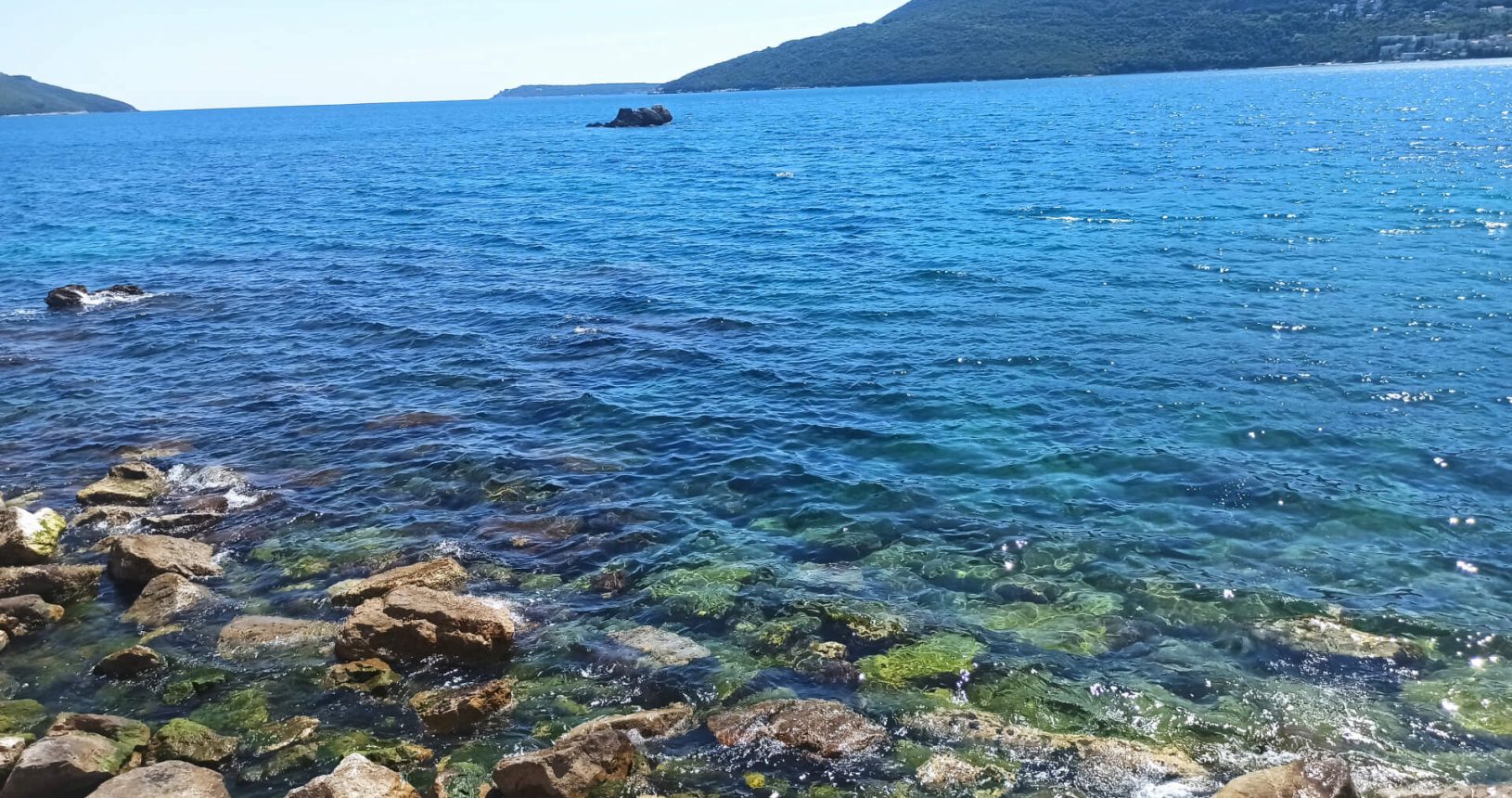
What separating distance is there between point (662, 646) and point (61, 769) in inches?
285

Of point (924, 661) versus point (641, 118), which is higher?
point (641, 118)

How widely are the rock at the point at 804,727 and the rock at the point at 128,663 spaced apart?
8.34 metres

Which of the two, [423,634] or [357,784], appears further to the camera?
[423,634]

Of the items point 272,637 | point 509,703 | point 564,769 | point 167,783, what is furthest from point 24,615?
point 564,769

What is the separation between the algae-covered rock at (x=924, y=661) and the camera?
42.0ft

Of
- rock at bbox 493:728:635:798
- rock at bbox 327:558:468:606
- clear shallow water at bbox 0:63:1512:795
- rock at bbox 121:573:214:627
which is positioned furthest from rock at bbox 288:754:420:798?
rock at bbox 121:573:214:627

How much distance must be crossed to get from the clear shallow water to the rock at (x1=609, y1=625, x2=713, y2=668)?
49 cm

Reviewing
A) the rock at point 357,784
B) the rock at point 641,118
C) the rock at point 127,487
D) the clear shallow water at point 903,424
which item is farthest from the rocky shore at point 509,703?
the rock at point 641,118

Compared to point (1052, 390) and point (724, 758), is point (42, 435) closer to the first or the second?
point (724, 758)

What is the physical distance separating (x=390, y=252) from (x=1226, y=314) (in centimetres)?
3834

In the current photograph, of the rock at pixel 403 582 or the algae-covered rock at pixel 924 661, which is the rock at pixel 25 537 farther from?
the algae-covered rock at pixel 924 661

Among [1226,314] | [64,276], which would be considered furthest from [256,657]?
[64,276]

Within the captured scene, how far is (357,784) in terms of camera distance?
31.8 feet

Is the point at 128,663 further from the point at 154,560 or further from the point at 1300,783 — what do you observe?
the point at 1300,783
